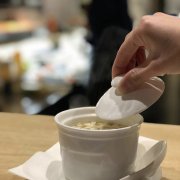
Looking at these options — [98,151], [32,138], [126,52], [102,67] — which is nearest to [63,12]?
[102,67]

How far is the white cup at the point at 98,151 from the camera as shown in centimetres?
59

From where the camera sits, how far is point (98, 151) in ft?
1.95

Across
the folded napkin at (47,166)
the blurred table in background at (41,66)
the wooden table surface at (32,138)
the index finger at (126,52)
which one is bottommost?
the blurred table in background at (41,66)

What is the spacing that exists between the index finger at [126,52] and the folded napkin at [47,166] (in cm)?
14

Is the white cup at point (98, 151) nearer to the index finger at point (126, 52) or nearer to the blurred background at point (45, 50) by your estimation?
the index finger at point (126, 52)

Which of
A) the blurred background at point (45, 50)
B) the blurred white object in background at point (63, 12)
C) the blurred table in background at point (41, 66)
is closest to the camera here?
the blurred background at point (45, 50)

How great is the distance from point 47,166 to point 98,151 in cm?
13

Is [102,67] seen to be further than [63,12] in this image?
No

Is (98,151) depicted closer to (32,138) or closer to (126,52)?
(126,52)

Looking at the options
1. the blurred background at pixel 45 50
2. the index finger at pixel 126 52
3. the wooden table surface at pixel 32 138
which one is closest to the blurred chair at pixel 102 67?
the wooden table surface at pixel 32 138

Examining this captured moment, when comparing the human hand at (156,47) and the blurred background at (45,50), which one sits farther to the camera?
the blurred background at (45,50)

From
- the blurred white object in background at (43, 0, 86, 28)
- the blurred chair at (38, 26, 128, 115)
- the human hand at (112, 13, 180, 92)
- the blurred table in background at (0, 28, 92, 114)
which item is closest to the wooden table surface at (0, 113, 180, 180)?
the human hand at (112, 13, 180, 92)

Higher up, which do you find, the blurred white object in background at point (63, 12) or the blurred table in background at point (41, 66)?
the blurred white object in background at point (63, 12)

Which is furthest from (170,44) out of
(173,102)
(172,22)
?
(173,102)
